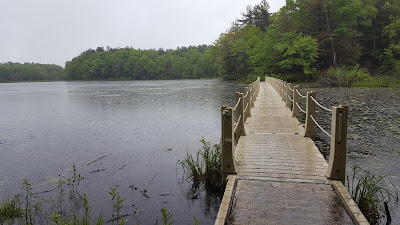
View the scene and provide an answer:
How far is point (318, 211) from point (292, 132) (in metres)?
4.86

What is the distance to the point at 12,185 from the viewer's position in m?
7.15

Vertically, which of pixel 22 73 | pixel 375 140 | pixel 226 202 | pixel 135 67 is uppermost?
pixel 135 67

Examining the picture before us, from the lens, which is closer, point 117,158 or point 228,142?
point 228,142

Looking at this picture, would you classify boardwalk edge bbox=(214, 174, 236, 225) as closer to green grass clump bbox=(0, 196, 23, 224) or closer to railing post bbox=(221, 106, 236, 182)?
railing post bbox=(221, 106, 236, 182)

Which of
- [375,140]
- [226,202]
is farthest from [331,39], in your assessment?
[226,202]

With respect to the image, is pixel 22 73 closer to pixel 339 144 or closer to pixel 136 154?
pixel 136 154

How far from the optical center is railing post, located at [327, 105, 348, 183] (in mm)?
5043

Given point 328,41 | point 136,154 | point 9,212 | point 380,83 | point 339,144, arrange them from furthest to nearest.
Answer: point 328,41 < point 380,83 < point 136,154 < point 9,212 < point 339,144

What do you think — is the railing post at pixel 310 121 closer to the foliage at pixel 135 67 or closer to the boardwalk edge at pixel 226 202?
the boardwalk edge at pixel 226 202

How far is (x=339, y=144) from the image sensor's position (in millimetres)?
5113

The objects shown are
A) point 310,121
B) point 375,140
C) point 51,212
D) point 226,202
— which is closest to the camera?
point 226,202

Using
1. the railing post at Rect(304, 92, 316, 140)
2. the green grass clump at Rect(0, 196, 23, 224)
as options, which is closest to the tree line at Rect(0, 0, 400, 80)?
the railing post at Rect(304, 92, 316, 140)

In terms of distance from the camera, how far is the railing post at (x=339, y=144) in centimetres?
504

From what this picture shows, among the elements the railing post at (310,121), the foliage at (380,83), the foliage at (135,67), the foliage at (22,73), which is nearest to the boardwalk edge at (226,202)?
the railing post at (310,121)
